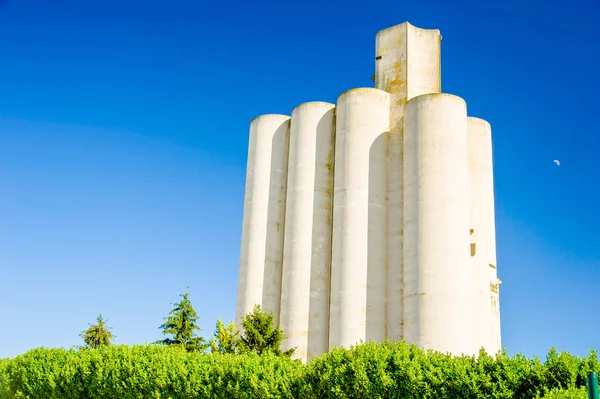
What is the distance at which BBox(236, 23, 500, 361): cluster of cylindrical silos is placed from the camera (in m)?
31.3

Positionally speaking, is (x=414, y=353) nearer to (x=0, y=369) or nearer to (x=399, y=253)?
(x=399, y=253)

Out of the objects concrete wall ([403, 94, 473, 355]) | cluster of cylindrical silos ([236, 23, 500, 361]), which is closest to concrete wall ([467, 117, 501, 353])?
cluster of cylindrical silos ([236, 23, 500, 361])

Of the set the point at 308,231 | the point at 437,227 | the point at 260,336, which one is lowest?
the point at 260,336

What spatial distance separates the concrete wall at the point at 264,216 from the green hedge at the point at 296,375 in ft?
34.8

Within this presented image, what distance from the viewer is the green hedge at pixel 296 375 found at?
16.9m

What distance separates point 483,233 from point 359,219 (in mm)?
7356

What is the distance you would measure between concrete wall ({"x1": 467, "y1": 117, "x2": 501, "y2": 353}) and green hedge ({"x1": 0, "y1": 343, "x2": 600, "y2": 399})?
1135cm

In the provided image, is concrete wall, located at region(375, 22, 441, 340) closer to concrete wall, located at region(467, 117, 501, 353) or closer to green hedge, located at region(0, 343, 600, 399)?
concrete wall, located at region(467, 117, 501, 353)

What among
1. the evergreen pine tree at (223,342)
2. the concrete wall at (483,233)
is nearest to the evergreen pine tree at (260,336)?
the evergreen pine tree at (223,342)

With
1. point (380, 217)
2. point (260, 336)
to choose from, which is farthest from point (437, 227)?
point (260, 336)

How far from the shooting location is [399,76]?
36.8m

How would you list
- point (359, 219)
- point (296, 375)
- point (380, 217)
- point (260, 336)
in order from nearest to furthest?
point (296, 375), point (260, 336), point (359, 219), point (380, 217)

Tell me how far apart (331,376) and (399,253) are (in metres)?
14.2

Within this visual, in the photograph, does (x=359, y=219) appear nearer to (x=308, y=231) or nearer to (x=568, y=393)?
(x=308, y=231)
